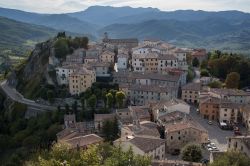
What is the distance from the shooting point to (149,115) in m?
72.9

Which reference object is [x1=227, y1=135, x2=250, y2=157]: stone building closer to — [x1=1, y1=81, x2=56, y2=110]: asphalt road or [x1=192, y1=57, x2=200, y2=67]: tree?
[x1=1, y1=81, x2=56, y2=110]: asphalt road

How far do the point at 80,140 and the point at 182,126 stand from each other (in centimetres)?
1731

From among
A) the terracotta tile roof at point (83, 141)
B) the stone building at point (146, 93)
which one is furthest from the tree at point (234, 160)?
the stone building at point (146, 93)

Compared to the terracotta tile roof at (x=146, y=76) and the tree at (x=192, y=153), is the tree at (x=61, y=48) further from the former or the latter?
the tree at (x=192, y=153)

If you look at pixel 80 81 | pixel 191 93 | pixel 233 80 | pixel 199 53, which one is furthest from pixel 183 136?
pixel 199 53

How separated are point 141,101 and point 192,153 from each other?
35.6 metres

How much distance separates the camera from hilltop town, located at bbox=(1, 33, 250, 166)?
60656 mm

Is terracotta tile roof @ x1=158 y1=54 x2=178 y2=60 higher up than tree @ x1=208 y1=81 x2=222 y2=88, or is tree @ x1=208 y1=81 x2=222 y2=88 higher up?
terracotta tile roof @ x1=158 y1=54 x2=178 y2=60

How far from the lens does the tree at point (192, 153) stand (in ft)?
170

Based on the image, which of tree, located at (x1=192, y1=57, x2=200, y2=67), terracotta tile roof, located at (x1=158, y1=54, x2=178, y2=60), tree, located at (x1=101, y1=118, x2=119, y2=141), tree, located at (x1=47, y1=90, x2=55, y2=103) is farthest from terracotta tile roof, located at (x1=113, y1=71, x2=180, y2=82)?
tree, located at (x1=192, y1=57, x2=200, y2=67)

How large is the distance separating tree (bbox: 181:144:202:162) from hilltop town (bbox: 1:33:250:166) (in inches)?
22.7

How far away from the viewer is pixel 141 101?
285 feet

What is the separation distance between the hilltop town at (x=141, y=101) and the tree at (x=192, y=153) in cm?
58

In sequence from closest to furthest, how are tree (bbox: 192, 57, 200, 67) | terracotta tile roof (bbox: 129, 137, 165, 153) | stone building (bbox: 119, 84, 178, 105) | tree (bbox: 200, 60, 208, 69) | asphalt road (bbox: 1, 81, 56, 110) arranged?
1. terracotta tile roof (bbox: 129, 137, 165, 153)
2. stone building (bbox: 119, 84, 178, 105)
3. asphalt road (bbox: 1, 81, 56, 110)
4. tree (bbox: 200, 60, 208, 69)
5. tree (bbox: 192, 57, 200, 67)
